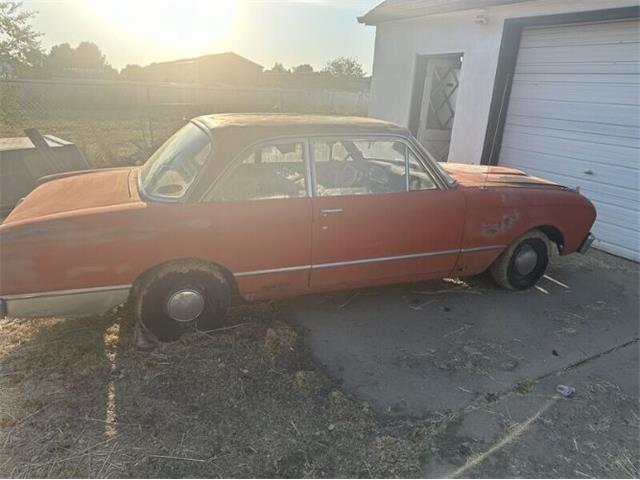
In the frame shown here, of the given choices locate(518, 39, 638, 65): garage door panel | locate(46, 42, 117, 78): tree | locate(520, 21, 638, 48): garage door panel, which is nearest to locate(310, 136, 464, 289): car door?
locate(518, 39, 638, 65): garage door panel

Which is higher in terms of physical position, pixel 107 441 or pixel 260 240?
pixel 260 240

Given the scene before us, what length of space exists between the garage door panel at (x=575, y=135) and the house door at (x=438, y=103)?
1928mm

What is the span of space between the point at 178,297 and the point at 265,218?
802 mm

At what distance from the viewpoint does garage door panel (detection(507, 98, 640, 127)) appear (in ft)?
17.7

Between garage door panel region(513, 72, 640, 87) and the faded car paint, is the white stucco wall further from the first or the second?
the faded car paint

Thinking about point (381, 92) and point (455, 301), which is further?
point (381, 92)

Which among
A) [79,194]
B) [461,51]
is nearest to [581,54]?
[461,51]

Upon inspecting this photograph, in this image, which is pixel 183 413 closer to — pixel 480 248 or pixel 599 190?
pixel 480 248

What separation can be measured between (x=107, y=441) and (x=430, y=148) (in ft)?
26.5

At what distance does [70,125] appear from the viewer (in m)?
13.1

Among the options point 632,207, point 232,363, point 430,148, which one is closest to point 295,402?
point 232,363

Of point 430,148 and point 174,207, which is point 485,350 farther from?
point 430,148

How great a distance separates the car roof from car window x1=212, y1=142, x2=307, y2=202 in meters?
0.11

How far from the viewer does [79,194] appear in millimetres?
3217
